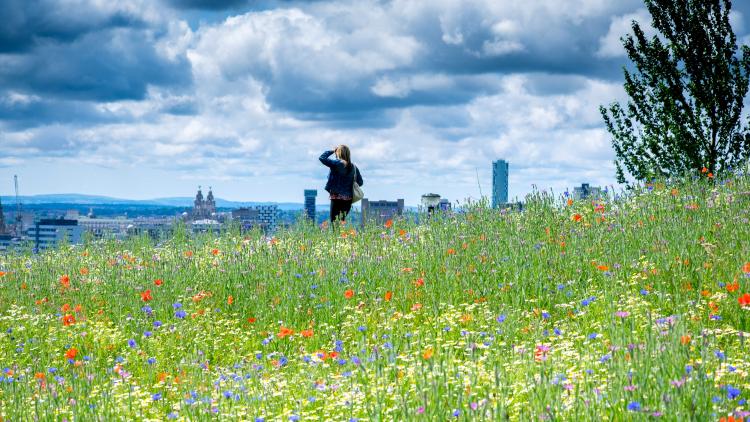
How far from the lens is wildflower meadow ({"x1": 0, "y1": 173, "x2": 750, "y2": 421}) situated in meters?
4.16

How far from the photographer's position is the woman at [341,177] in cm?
1588

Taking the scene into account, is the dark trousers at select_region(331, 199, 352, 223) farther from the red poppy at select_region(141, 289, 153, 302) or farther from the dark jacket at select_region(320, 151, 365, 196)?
the red poppy at select_region(141, 289, 153, 302)

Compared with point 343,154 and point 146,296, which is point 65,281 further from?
point 343,154

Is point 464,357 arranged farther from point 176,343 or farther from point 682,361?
point 176,343

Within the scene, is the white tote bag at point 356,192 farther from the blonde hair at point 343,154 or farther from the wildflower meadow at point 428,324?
the wildflower meadow at point 428,324

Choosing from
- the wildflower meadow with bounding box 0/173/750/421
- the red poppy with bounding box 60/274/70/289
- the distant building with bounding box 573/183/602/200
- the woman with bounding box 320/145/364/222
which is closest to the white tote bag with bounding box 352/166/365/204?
the woman with bounding box 320/145/364/222

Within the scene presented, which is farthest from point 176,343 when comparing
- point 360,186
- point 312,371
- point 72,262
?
point 360,186

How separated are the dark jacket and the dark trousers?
0.23 meters

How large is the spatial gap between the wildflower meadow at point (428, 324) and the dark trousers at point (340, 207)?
11.8ft

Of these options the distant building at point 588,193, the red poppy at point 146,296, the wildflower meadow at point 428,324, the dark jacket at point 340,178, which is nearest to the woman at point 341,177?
the dark jacket at point 340,178

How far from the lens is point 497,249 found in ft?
28.7

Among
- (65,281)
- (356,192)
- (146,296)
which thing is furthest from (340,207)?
(146,296)

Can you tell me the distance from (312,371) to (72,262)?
31.0 feet

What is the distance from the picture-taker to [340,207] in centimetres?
1639
